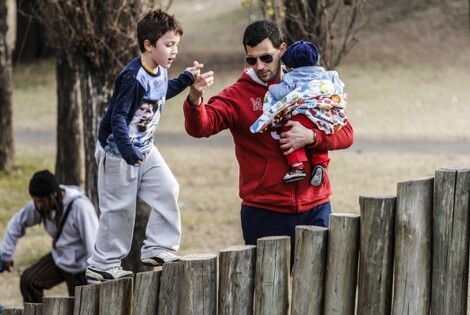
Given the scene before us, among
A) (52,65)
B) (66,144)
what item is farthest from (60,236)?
(52,65)

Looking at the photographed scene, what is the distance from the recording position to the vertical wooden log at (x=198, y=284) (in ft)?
17.5

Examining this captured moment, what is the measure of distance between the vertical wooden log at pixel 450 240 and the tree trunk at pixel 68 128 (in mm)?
9274

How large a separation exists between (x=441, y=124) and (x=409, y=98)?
8.73 ft

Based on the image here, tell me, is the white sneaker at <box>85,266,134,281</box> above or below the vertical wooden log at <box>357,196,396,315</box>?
below

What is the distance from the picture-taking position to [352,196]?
14.2 m

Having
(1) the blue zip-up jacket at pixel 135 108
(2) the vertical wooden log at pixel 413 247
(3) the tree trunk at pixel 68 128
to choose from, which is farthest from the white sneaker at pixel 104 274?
(3) the tree trunk at pixel 68 128

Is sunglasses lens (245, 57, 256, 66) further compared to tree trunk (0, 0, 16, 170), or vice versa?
tree trunk (0, 0, 16, 170)

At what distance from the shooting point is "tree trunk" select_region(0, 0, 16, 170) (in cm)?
1571

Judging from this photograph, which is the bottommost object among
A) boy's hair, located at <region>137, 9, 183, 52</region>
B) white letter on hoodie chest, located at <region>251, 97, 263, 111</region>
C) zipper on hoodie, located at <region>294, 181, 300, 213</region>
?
zipper on hoodie, located at <region>294, 181, 300, 213</region>

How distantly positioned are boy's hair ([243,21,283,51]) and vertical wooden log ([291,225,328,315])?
3.32 feet

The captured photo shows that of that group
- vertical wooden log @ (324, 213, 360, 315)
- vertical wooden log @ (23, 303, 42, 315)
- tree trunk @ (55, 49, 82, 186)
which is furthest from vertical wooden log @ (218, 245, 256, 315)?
tree trunk @ (55, 49, 82, 186)

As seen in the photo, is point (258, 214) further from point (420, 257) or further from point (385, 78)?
point (385, 78)

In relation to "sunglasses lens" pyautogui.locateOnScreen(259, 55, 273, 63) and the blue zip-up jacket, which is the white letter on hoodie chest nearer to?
"sunglasses lens" pyautogui.locateOnScreen(259, 55, 273, 63)

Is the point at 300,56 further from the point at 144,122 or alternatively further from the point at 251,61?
the point at 144,122
